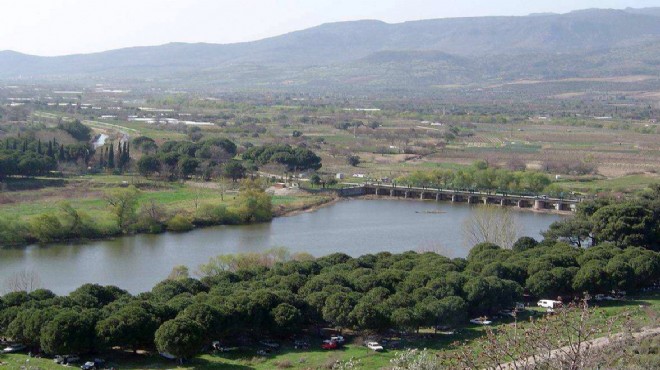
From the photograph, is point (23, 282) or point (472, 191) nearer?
point (23, 282)

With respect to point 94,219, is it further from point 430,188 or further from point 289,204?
point 430,188

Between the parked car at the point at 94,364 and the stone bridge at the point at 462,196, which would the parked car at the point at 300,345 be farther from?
the stone bridge at the point at 462,196

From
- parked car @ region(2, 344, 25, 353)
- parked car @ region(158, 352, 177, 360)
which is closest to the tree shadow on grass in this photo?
parked car @ region(158, 352, 177, 360)

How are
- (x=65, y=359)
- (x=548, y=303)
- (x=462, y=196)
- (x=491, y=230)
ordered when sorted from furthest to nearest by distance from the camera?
(x=462, y=196)
(x=491, y=230)
(x=548, y=303)
(x=65, y=359)

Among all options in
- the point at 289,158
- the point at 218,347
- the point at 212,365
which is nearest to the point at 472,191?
the point at 289,158

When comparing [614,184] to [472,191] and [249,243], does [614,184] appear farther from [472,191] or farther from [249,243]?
[249,243]

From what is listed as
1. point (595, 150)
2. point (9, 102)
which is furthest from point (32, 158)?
point (9, 102)

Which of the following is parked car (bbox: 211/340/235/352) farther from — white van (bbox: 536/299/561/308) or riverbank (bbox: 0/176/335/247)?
riverbank (bbox: 0/176/335/247)
